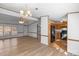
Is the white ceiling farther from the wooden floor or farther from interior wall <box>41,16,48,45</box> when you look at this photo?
interior wall <box>41,16,48,45</box>

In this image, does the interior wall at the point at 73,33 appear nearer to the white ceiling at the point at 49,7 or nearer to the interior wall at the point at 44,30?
the white ceiling at the point at 49,7

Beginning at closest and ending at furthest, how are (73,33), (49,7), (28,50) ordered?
(49,7), (73,33), (28,50)

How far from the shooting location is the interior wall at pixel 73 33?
4078 mm

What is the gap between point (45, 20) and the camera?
6.21 metres

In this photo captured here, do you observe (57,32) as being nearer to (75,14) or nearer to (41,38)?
(41,38)

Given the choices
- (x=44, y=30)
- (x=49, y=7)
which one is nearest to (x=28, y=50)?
(x=49, y=7)

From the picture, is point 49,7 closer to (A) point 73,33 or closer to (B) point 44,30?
(A) point 73,33

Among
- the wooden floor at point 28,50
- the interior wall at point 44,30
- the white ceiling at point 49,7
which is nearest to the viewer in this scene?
the white ceiling at point 49,7

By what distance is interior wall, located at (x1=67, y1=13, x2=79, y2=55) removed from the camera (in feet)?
13.4

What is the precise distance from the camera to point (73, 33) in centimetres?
429

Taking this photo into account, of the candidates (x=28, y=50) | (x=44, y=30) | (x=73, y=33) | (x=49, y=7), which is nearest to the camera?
(x=49, y=7)

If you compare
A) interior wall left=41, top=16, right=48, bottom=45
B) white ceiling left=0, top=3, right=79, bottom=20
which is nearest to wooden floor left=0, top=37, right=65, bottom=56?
interior wall left=41, top=16, right=48, bottom=45

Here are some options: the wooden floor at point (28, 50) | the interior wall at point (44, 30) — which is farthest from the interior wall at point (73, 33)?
the interior wall at point (44, 30)

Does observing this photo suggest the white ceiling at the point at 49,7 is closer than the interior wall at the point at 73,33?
Yes
